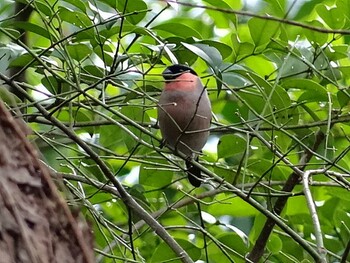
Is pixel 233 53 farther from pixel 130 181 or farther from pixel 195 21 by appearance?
pixel 130 181

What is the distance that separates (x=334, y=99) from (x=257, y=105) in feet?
0.85

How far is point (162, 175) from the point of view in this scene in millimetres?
2283

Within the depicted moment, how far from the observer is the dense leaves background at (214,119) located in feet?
5.81

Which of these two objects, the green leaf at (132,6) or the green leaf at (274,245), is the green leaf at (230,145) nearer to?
the green leaf at (274,245)

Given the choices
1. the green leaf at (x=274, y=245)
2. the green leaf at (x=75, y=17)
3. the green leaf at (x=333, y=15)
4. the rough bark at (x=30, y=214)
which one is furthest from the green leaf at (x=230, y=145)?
the rough bark at (x=30, y=214)

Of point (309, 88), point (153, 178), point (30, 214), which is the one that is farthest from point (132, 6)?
point (30, 214)

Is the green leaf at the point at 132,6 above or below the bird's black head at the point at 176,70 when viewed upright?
above

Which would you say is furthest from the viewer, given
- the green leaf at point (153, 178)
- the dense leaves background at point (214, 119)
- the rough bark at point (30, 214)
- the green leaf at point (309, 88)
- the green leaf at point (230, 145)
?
the green leaf at point (153, 178)

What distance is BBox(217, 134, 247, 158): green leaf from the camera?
2.15 m

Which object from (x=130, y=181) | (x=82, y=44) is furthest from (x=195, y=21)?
(x=82, y=44)

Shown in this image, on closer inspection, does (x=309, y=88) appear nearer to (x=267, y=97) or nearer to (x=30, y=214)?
(x=267, y=97)

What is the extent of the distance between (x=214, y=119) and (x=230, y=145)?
0.72 feet

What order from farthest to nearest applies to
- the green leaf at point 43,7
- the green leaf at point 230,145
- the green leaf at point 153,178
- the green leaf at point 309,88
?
1. the green leaf at point 153,178
2. the green leaf at point 230,145
3. the green leaf at point 309,88
4. the green leaf at point 43,7

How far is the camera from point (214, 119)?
2379 mm
